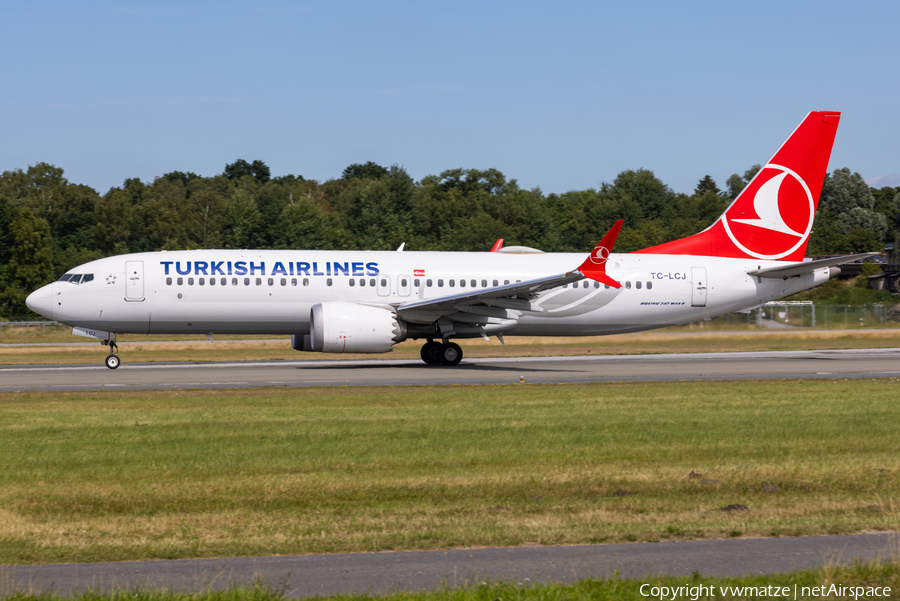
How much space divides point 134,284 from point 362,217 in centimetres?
7860

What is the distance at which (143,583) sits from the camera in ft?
24.5

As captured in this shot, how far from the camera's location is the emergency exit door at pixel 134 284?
30.2 meters

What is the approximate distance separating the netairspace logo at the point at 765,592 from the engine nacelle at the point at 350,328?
22.1 m

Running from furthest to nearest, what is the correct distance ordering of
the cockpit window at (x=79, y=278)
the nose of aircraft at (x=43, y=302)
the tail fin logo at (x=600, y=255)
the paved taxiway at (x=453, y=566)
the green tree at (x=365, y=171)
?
the green tree at (x=365, y=171), the cockpit window at (x=79, y=278), the nose of aircraft at (x=43, y=302), the tail fin logo at (x=600, y=255), the paved taxiway at (x=453, y=566)

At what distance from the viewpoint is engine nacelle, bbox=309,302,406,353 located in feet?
94.5

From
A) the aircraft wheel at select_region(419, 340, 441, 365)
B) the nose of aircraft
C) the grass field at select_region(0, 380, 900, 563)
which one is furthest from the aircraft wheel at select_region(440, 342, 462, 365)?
the nose of aircraft

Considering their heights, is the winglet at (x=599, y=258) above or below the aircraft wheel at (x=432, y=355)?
above

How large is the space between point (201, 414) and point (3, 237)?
74.9m

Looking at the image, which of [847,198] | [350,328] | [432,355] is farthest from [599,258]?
[847,198]

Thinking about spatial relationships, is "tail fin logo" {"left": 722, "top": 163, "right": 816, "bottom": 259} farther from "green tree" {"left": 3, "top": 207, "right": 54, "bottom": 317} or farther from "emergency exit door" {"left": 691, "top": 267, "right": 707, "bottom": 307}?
"green tree" {"left": 3, "top": 207, "right": 54, "bottom": 317}

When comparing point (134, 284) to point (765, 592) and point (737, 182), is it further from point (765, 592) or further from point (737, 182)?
point (737, 182)

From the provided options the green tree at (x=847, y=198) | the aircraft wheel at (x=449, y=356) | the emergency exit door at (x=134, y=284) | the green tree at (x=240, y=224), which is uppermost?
the green tree at (x=847, y=198)

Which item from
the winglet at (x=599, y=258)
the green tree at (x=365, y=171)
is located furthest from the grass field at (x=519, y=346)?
the green tree at (x=365, y=171)

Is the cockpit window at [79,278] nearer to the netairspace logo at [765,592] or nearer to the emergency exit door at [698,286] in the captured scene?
the emergency exit door at [698,286]
